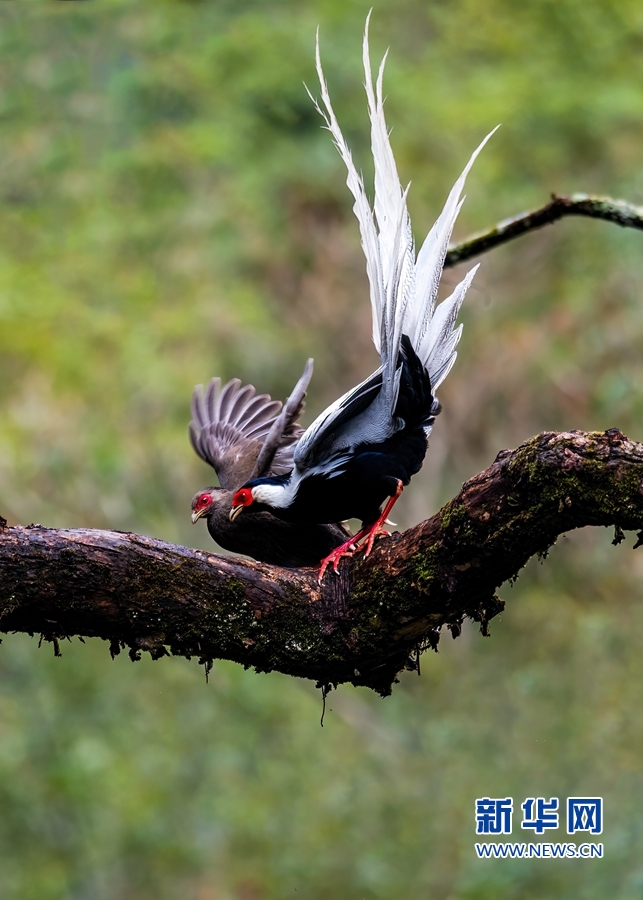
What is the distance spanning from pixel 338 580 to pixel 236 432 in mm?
2535

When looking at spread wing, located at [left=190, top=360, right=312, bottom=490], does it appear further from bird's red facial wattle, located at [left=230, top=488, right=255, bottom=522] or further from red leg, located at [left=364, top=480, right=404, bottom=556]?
red leg, located at [left=364, top=480, right=404, bottom=556]

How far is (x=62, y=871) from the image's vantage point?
862 centimetres

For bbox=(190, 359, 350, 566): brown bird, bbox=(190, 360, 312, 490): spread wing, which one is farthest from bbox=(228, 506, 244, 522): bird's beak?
bbox=(190, 360, 312, 490): spread wing

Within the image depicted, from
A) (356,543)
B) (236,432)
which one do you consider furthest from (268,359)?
(356,543)

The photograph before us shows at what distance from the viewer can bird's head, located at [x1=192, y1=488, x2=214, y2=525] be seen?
191 inches

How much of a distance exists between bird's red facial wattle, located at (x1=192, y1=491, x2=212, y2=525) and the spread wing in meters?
0.25

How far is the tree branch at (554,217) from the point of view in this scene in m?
4.03

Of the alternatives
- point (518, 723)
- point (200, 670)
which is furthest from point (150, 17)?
point (518, 723)

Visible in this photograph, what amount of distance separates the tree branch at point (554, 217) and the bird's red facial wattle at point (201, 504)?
150cm

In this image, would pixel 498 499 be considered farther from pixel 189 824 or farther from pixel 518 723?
pixel 189 824

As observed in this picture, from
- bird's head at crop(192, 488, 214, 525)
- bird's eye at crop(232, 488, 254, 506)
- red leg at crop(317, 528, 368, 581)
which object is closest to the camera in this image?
red leg at crop(317, 528, 368, 581)

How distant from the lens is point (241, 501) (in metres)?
4.27

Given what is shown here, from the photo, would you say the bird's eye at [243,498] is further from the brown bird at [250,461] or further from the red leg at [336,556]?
the red leg at [336,556]

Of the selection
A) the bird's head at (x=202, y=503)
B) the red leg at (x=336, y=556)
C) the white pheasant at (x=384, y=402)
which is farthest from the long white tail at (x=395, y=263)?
the bird's head at (x=202, y=503)
